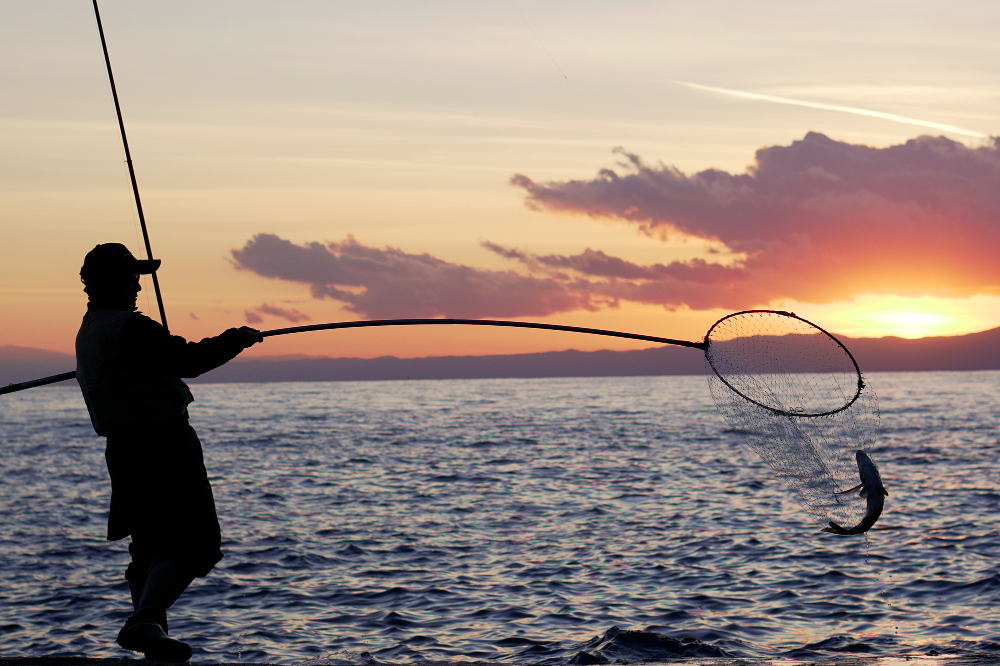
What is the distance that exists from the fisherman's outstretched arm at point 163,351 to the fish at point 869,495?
4417mm

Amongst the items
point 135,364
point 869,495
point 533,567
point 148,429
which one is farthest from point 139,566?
point 533,567

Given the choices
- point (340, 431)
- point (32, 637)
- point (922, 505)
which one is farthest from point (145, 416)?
point (340, 431)

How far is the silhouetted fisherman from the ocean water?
5.58 feet

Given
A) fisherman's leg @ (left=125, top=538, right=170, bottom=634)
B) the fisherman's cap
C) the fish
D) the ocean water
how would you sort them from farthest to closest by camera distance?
the ocean water, the fish, fisherman's leg @ (left=125, top=538, right=170, bottom=634), the fisherman's cap

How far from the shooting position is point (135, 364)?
4.85m

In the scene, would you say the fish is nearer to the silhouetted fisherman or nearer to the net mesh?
the net mesh

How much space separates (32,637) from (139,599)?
27.2 ft

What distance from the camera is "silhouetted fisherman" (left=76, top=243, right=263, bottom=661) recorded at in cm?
480

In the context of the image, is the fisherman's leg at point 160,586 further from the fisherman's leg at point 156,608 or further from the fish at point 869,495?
the fish at point 869,495

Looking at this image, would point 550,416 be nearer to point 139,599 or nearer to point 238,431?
point 238,431

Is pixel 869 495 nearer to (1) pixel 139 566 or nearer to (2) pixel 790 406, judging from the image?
(2) pixel 790 406

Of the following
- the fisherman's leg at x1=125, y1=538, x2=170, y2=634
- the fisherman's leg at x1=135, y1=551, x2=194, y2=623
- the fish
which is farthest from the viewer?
the fish

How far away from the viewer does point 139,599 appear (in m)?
5.16

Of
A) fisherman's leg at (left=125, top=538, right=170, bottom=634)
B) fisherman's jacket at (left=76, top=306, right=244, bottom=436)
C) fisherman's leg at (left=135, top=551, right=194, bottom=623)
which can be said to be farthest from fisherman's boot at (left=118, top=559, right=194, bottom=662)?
fisherman's jacket at (left=76, top=306, right=244, bottom=436)
